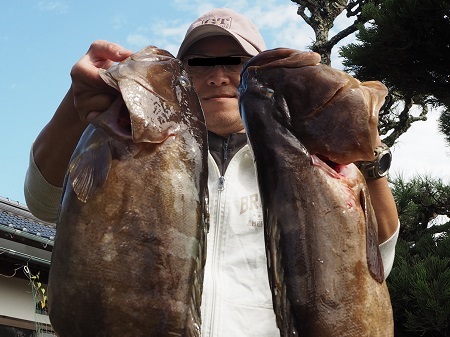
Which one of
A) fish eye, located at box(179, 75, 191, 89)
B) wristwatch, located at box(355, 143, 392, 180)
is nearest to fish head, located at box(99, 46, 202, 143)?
fish eye, located at box(179, 75, 191, 89)

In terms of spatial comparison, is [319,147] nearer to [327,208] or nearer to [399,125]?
[327,208]

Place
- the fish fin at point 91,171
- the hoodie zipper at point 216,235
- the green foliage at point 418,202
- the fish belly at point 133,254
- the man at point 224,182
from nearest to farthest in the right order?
the fish belly at point 133,254
the fish fin at point 91,171
the man at point 224,182
the hoodie zipper at point 216,235
the green foliage at point 418,202

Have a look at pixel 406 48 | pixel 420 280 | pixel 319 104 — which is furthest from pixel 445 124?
pixel 319 104

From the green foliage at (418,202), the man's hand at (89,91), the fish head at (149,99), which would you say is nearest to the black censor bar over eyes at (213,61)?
the fish head at (149,99)

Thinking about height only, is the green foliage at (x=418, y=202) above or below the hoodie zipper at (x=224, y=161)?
above

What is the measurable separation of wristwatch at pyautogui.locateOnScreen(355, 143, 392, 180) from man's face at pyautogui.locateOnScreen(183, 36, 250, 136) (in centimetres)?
109

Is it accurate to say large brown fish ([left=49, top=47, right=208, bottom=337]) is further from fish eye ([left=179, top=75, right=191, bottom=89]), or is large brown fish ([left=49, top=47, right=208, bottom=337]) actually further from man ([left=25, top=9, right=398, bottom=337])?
man ([left=25, top=9, right=398, bottom=337])

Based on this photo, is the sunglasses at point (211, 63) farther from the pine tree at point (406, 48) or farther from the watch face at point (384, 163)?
the pine tree at point (406, 48)

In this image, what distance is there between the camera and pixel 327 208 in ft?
8.00

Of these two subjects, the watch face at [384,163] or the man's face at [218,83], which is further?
the man's face at [218,83]

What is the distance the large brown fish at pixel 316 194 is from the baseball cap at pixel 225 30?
123 centimetres

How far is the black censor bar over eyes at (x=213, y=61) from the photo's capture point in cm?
396

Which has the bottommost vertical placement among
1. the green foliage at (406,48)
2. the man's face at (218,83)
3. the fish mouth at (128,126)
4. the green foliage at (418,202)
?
the fish mouth at (128,126)

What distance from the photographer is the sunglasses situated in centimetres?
396
